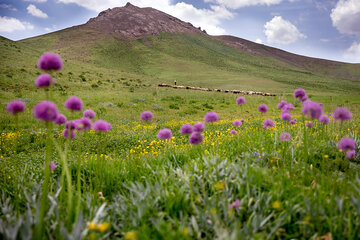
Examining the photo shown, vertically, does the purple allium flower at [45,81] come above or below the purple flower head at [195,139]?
above

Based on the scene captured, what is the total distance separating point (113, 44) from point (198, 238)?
101517 millimetres

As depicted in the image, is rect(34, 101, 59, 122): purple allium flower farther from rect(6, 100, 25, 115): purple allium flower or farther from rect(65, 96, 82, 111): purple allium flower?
rect(6, 100, 25, 115): purple allium flower

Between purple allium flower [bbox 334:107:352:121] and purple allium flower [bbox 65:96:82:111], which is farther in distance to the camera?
purple allium flower [bbox 334:107:352:121]

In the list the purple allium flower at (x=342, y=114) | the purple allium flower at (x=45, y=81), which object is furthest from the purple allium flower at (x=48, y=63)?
the purple allium flower at (x=342, y=114)

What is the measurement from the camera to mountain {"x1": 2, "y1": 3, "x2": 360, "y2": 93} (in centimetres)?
5988

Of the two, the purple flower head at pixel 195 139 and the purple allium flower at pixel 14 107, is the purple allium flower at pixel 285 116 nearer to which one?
the purple flower head at pixel 195 139

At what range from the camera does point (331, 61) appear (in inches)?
6781

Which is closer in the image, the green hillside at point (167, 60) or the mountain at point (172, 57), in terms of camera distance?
the mountain at point (172, 57)

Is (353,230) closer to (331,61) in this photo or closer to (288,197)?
(288,197)

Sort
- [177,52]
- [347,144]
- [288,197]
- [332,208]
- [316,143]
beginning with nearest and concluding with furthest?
[332,208] → [288,197] → [347,144] → [316,143] → [177,52]

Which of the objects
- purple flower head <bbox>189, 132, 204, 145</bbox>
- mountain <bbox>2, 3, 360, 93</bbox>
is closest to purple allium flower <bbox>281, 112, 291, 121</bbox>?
purple flower head <bbox>189, 132, 204, 145</bbox>

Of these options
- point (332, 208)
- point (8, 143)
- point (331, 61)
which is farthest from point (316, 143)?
point (331, 61)

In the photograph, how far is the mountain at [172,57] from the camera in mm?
59875

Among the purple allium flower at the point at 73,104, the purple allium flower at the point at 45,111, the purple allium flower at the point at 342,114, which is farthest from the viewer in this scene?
the purple allium flower at the point at 342,114
